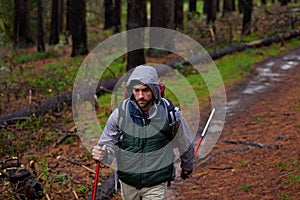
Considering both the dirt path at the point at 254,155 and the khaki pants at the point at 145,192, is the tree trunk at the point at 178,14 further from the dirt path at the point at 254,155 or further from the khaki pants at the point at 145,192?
the khaki pants at the point at 145,192

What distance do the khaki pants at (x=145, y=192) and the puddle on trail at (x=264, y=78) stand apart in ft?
23.7

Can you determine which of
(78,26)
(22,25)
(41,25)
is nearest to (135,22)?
(78,26)

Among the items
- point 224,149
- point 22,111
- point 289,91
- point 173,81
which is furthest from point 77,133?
point 289,91

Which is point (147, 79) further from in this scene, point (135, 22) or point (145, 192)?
point (135, 22)

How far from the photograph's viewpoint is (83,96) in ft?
41.1

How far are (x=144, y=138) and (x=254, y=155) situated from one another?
173 inches

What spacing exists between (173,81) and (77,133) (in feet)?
17.4

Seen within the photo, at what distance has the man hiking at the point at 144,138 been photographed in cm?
468

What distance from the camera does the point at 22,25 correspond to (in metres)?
25.1

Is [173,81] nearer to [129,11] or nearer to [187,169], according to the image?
[129,11]

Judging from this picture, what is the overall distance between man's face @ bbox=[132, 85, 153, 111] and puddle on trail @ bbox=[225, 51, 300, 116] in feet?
24.2

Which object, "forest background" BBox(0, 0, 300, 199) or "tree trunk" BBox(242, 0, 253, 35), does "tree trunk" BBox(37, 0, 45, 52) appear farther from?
"tree trunk" BBox(242, 0, 253, 35)

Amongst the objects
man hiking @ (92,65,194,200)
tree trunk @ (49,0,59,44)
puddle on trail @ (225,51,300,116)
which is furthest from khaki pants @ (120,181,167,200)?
tree trunk @ (49,0,59,44)

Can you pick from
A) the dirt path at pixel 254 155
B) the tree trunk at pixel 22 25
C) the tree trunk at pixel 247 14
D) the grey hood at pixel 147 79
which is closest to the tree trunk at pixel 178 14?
the tree trunk at pixel 247 14
